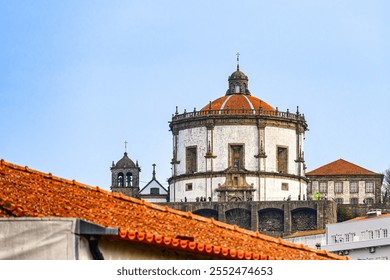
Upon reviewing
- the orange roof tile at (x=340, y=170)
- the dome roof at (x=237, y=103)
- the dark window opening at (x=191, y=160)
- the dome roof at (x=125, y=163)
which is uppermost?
the dome roof at (x=237, y=103)

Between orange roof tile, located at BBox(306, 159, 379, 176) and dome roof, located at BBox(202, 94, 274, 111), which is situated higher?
dome roof, located at BBox(202, 94, 274, 111)

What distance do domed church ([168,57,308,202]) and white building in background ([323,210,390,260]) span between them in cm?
3199

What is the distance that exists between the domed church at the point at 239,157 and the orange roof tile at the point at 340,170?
2095cm

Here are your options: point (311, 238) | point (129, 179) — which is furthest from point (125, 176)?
point (311, 238)

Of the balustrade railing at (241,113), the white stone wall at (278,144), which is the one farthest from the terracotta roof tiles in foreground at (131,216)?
the balustrade railing at (241,113)

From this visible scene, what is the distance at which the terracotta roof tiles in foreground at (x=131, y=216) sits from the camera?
19312 mm

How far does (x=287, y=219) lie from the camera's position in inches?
5007

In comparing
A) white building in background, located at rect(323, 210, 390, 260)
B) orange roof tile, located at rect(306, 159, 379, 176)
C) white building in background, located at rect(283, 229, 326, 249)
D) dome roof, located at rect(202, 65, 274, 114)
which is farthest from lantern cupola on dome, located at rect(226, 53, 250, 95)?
white building in background, located at rect(323, 210, 390, 260)

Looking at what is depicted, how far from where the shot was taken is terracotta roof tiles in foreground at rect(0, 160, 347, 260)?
1931cm

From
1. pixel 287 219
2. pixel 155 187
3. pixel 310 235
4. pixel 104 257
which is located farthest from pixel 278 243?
pixel 155 187

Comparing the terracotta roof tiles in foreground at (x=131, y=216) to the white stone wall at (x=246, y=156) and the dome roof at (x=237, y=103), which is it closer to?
the white stone wall at (x=246, y=156)

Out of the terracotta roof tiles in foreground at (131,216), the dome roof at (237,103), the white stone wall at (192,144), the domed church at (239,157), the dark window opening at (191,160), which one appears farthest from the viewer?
the dome roof at (237,103)

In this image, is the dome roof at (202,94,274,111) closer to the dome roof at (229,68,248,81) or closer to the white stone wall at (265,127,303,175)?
the white stone wall at (265,127,303,175)
